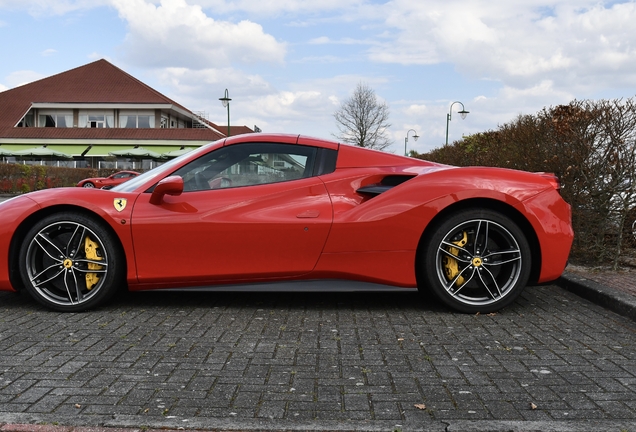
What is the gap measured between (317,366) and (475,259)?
5.59 feet

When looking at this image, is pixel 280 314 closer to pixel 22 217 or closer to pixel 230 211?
pixel 230 211

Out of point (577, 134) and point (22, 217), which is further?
point (577, 134)

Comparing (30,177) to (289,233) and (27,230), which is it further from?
(289,233)

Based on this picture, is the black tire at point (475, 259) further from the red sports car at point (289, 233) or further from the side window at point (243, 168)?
the side window at point (243, 168)

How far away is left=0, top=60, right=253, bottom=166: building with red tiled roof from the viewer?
148 feet

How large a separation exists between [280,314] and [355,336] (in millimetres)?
771

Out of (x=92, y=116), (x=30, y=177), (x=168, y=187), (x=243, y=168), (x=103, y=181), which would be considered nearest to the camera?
(x=168, y=187)

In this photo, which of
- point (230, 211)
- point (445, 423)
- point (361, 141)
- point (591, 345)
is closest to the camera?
point (445, 423)

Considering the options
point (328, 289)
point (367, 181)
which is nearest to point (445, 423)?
point (328, 289)

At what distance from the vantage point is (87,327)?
12.8 feet

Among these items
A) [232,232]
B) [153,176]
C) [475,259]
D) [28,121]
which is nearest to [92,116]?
[28,121]

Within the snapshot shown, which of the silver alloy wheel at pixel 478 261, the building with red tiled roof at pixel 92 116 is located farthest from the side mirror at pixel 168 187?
the building with red tiled roof at pixel 92 116

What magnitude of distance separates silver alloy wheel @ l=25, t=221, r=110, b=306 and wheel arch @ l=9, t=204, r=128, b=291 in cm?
10

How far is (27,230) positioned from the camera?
14.4 feet
